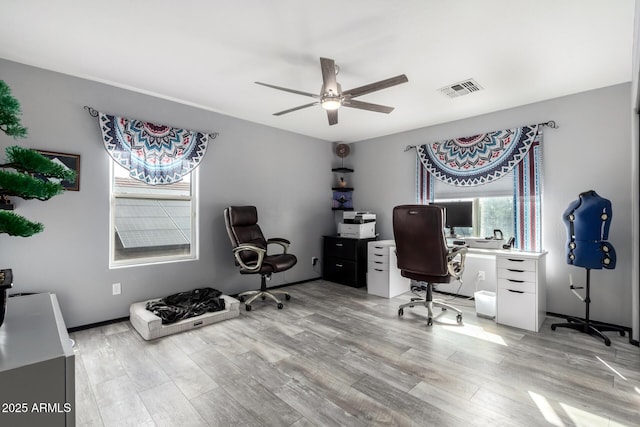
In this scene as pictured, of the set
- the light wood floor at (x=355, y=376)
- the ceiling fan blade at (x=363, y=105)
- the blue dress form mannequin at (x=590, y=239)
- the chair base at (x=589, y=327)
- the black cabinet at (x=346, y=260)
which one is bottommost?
the light wood floor at (x=355, y=376)

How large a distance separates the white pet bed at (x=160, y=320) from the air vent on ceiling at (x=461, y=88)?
10.7 feet

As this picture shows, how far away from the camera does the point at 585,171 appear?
10.2ft

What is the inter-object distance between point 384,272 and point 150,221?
9.82 feet

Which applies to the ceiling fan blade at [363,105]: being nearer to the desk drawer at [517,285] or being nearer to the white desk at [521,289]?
the white desk at [521,289]

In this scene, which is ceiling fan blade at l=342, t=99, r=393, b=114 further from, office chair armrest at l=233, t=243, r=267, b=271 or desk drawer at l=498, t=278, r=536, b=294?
desk drawer at l=498, t=278, r=536, b=294

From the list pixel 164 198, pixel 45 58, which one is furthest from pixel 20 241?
pixel 45 58

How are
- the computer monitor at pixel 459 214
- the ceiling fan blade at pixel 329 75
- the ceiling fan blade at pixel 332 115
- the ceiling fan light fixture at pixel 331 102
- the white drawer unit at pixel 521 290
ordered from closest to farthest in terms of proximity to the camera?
the ceiling fan blade at pixel 329 75 < the ceiling fan light fixture at pixel 331 102 < the ceiling fan blade at pixel 332 115 < the white drawer unit at pixel 521 290 < the computer monitor at pixel 459 214

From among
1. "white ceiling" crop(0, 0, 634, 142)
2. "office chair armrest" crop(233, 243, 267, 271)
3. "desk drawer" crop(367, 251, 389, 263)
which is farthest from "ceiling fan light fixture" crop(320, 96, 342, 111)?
"desk drawer" crop(367, 251, 389, 263)

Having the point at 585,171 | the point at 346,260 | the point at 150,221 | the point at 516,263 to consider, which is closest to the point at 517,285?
the point at 516,263

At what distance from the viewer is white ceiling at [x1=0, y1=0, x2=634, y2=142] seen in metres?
1.91

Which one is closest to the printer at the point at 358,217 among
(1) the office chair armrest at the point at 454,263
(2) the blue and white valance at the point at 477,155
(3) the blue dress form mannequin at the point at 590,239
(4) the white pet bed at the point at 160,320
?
(2) the blue and white valance at the point at 477,155

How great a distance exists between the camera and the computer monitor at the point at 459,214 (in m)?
3.81

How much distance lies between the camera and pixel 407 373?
2.10 m

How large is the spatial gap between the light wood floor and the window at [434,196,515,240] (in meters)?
1.23
